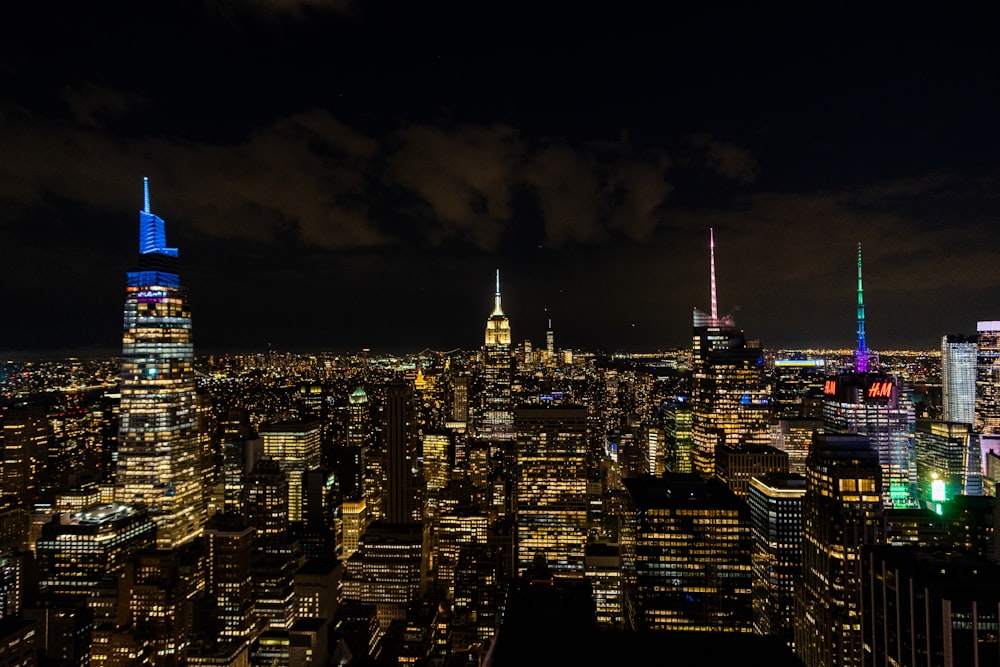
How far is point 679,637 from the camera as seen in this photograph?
6.83m

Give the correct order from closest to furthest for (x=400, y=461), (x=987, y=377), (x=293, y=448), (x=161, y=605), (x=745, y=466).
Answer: (x=161, y=605) < (x=745, y=466) < (x=987, y=377) < (x=400, y=461) < (x=293, y=448)

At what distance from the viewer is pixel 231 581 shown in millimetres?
22922

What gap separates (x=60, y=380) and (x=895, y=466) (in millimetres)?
33641

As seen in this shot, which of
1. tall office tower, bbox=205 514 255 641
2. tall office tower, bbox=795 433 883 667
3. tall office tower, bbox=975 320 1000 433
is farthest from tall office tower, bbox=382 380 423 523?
tall office tower, bbox=975 320 1000 433

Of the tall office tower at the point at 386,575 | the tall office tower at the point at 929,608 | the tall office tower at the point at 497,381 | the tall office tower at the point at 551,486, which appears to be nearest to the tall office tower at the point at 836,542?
the tall office tower at the point at 929,608

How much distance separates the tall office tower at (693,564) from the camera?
1972 cm

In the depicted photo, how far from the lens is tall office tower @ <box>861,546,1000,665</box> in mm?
10258

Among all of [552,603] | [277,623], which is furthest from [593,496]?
[552,603]

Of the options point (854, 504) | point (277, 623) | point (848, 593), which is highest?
point (854, 504)

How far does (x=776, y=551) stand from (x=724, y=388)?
21.0 m

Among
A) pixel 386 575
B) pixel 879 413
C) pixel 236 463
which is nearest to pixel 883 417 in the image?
pixel 879 413

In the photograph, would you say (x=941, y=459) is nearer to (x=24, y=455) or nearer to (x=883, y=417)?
(x=883, y=417)

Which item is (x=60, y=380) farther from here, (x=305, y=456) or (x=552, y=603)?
(x=552, y=603)

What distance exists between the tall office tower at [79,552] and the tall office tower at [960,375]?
37.0m
